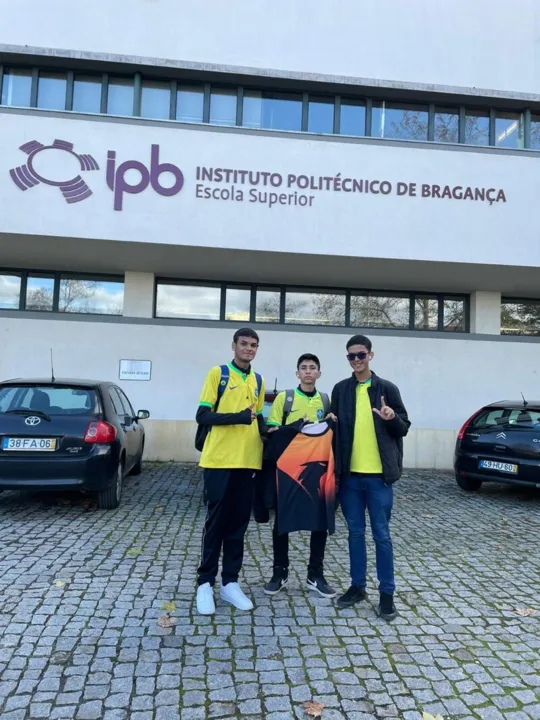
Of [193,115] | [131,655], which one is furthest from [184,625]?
[193,115]

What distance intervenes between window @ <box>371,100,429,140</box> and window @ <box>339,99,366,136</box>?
0.22 meters

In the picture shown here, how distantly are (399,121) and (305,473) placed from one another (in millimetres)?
9015

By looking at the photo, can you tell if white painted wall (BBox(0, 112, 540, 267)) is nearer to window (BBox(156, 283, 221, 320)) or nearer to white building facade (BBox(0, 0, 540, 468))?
white building facade (BBox(0, 0, 540, 468))

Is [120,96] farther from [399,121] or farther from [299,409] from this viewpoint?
[299,409]

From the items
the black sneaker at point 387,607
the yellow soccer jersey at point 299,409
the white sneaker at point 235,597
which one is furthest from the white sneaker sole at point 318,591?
the yellow soccer jersey at point 299,409

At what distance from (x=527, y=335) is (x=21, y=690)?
36.7 feet

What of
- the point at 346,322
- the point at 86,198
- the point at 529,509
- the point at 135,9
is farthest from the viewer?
the point at 346,322

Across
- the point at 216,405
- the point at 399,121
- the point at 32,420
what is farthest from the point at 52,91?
the point at 216,405

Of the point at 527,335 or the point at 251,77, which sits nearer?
the point at 251,77

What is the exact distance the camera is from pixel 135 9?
9586mm

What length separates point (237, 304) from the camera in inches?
419

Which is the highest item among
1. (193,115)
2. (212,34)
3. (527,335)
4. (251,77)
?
(212,34)

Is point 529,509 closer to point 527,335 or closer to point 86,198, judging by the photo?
point 527,335

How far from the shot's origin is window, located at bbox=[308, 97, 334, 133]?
10.1 meters
